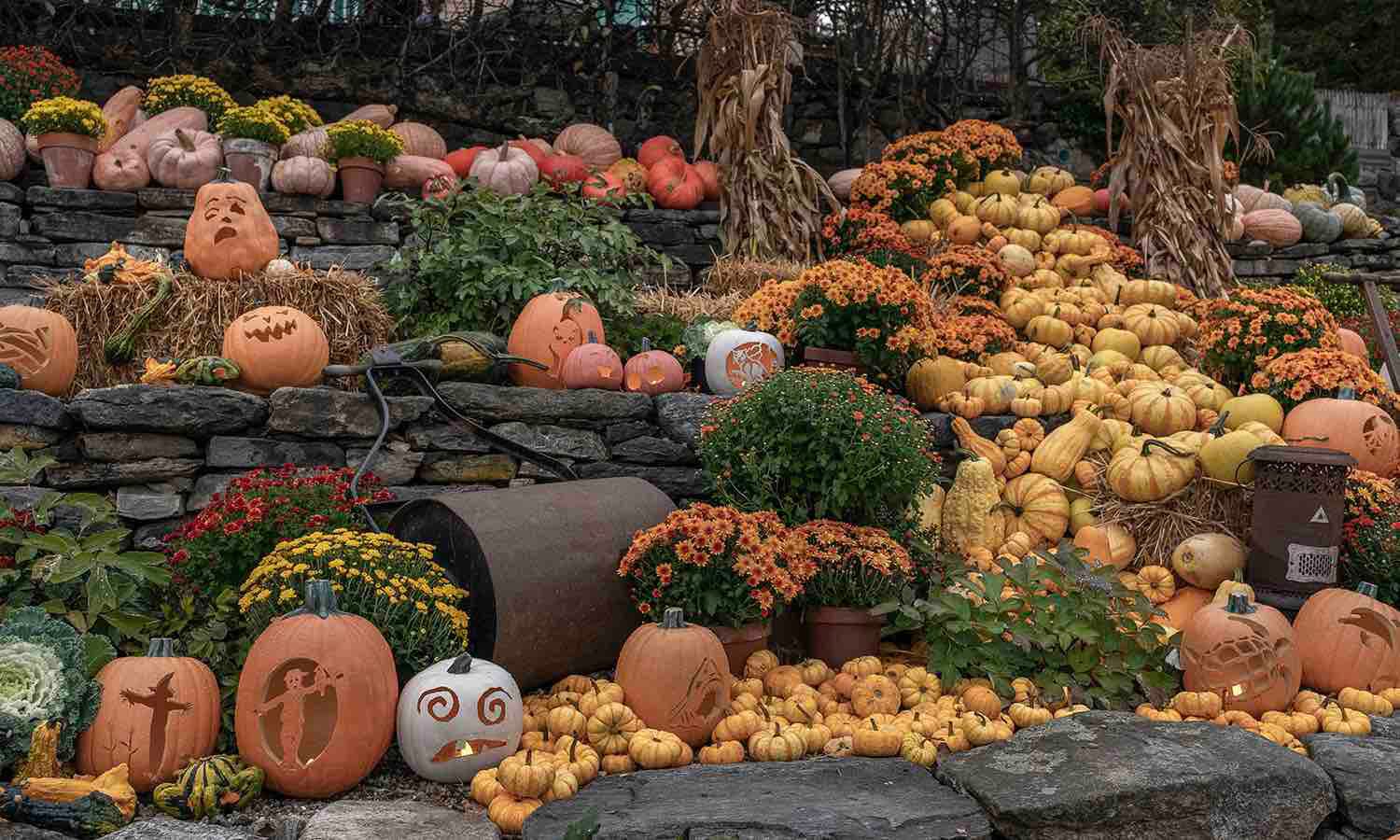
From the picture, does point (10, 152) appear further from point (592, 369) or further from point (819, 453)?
point (819, 453)

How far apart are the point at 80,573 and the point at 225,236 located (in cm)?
224

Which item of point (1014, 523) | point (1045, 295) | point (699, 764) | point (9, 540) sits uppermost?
point (1045, 295)

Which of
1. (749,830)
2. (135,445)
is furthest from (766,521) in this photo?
(135,445)

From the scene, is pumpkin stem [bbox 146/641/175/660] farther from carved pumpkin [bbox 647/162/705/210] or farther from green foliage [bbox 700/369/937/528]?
carved pumpkin [bbox 647/162/705/210]

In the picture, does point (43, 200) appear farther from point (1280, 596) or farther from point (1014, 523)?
point (1280, 596)

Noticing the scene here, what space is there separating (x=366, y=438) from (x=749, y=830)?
8.65 ft

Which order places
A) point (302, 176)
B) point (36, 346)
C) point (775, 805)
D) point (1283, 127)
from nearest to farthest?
1. point (775, 805)
2. point (36, 346)
3. point (302, 176)
4. point (1283, 127)

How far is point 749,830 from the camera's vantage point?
10.00 feet

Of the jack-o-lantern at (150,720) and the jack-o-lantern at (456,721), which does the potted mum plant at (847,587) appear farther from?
the jack-o-lantern at (150,720)

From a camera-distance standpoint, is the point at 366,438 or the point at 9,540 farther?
the point at 366,438

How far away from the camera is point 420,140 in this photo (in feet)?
26.4

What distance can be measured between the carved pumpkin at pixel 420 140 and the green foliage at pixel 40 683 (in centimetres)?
504

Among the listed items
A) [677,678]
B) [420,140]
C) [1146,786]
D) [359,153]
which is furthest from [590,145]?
[1146,786]

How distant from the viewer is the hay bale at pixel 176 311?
539cm
